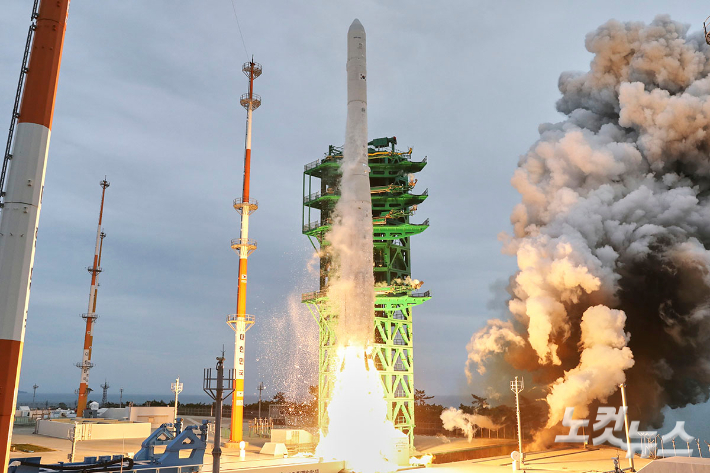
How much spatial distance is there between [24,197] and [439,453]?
1303 inches

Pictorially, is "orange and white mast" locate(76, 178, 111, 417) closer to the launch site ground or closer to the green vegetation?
the launch site ground

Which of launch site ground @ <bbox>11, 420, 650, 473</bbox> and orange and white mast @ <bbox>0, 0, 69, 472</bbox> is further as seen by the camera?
launch site ground @ <bbox>11, 420, 650, 473</bbox>

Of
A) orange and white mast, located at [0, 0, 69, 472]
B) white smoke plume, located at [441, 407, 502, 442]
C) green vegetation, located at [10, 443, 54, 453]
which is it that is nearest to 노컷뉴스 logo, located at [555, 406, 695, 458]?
white smoke plume, located at [441, 407, 502, 442]

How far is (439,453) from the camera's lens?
133 feet

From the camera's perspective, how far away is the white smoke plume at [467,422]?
46.0 metres

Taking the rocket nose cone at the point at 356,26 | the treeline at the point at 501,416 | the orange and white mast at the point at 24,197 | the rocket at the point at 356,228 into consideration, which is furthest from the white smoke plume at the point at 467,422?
the orange and white mast at the point at 24,197

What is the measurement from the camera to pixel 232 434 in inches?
1565

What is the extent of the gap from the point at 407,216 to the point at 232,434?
71.6ft

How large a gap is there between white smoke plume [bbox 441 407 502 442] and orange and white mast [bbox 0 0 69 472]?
3565 centimetres

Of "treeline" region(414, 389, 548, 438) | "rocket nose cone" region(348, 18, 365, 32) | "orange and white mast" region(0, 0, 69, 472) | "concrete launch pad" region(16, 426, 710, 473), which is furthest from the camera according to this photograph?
"treeline" region(414, 389, 548, 438)

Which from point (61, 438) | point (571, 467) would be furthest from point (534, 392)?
point (61, 438)

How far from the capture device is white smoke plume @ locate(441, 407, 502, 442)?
46.0 m

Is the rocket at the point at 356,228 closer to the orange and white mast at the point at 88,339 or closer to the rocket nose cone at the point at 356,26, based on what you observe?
the rocket nose cone at the point at 356,26

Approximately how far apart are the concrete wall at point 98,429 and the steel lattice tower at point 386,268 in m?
14.6
